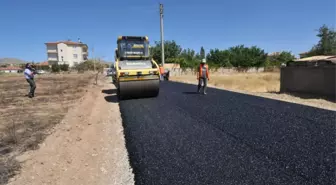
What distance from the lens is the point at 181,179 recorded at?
346 centimetres

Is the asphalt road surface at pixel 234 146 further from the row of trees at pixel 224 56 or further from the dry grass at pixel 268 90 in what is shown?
the row of trees at pixel 224 56

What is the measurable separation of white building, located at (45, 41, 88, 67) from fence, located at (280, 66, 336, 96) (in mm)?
95982

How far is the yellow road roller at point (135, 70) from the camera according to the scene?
33.3ft

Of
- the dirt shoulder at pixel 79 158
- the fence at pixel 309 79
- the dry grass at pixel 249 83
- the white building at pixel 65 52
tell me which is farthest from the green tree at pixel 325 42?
Result: the white building at pixel 65 52

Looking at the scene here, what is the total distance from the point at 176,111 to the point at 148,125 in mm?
Result: 1619

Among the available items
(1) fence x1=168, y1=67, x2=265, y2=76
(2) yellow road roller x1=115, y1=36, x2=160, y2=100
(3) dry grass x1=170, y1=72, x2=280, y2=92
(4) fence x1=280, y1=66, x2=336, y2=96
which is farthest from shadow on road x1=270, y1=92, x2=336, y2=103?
(1) fence x1=168, y1=67, x2=265, y2=76

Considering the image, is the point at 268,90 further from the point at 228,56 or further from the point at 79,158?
the point at 228,56

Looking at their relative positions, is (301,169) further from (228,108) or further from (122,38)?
(122,38)

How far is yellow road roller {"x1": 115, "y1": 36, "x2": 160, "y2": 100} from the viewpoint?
10.1m

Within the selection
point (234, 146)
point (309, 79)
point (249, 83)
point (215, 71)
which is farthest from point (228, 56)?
point (234, 146)

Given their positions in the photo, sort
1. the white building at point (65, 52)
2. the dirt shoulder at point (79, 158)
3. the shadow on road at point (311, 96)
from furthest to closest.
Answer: the white building at point (65, 52) → the shadow on road at point (311, 96) → the dirt shoulder at point (79, 158)

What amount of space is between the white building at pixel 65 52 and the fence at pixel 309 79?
9598cm

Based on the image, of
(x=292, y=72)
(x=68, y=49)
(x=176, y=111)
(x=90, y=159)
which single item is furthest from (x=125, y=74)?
(x=68, y=49)

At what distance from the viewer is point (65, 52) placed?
97.9 meters
